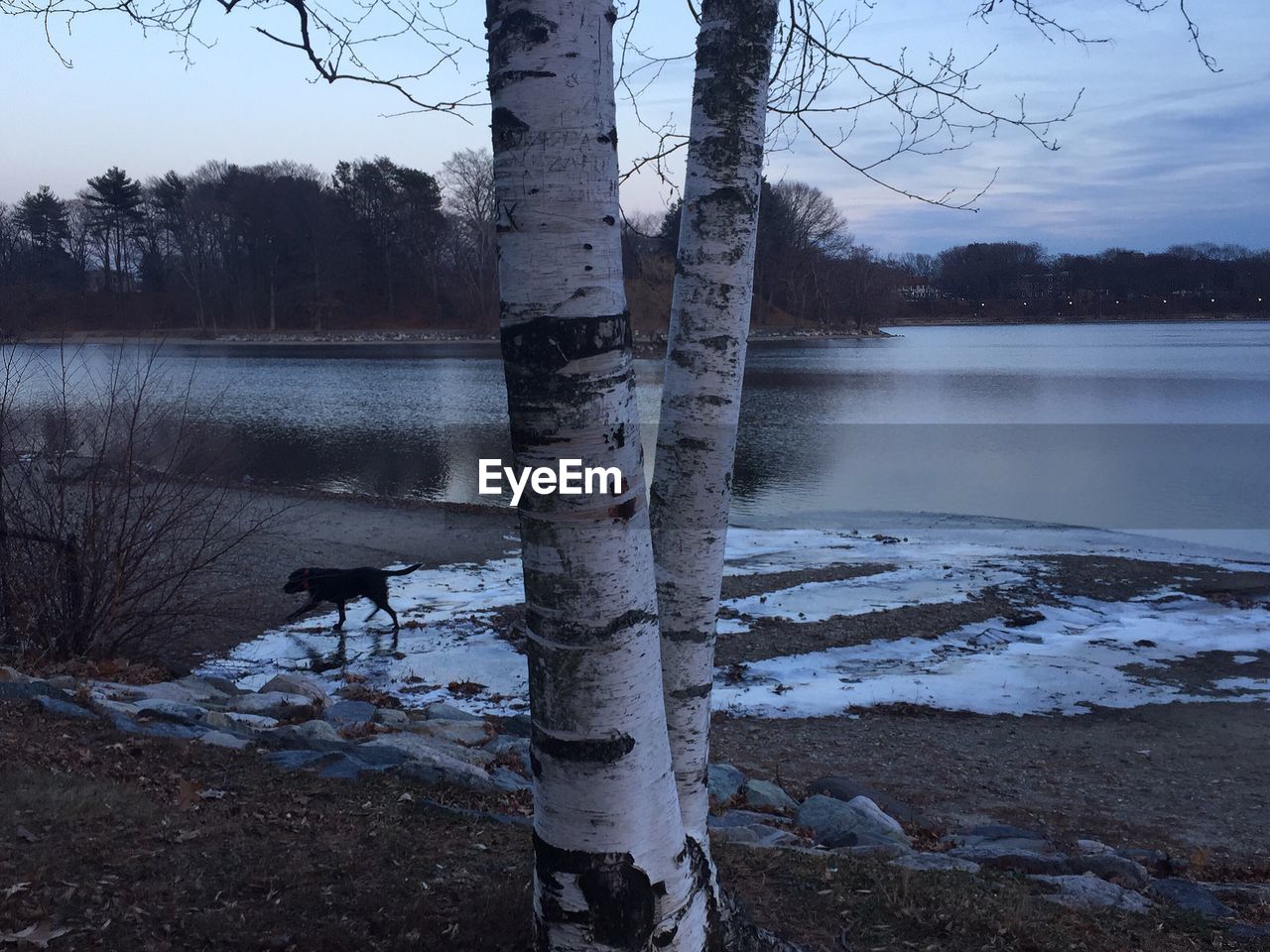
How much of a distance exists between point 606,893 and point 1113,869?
3789 millimetres

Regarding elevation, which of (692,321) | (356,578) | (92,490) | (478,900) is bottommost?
(356,578)

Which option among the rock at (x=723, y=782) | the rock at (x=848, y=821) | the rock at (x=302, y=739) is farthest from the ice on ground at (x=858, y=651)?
the rock at (x=848, y=821)

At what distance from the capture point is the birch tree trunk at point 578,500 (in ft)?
7.84

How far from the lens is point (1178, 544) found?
19.0 metres

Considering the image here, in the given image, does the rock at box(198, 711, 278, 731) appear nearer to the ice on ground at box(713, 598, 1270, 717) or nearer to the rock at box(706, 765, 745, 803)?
the rock at box(706, 765, 745, 803)

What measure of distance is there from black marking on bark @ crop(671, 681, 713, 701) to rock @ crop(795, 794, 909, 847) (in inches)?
108

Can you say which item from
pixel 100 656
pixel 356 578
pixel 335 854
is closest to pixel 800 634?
pixel 356 578

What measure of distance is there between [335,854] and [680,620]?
193 centimetres

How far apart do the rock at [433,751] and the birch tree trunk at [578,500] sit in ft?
10.9

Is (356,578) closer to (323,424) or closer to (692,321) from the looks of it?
(692,321)

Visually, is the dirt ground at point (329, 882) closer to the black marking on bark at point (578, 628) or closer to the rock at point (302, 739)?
the rock at point (302, 739)

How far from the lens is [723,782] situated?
6734 mm

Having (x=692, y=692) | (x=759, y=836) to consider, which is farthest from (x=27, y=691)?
(x=692, y=692)

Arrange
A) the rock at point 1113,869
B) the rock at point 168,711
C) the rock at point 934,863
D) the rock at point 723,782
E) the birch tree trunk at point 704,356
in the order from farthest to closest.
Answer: the rock at point 723,782
the rock at point 168,711
the rock at point 1113,869
the rock at point 934,863
the birch tree trunk at point 704,356
